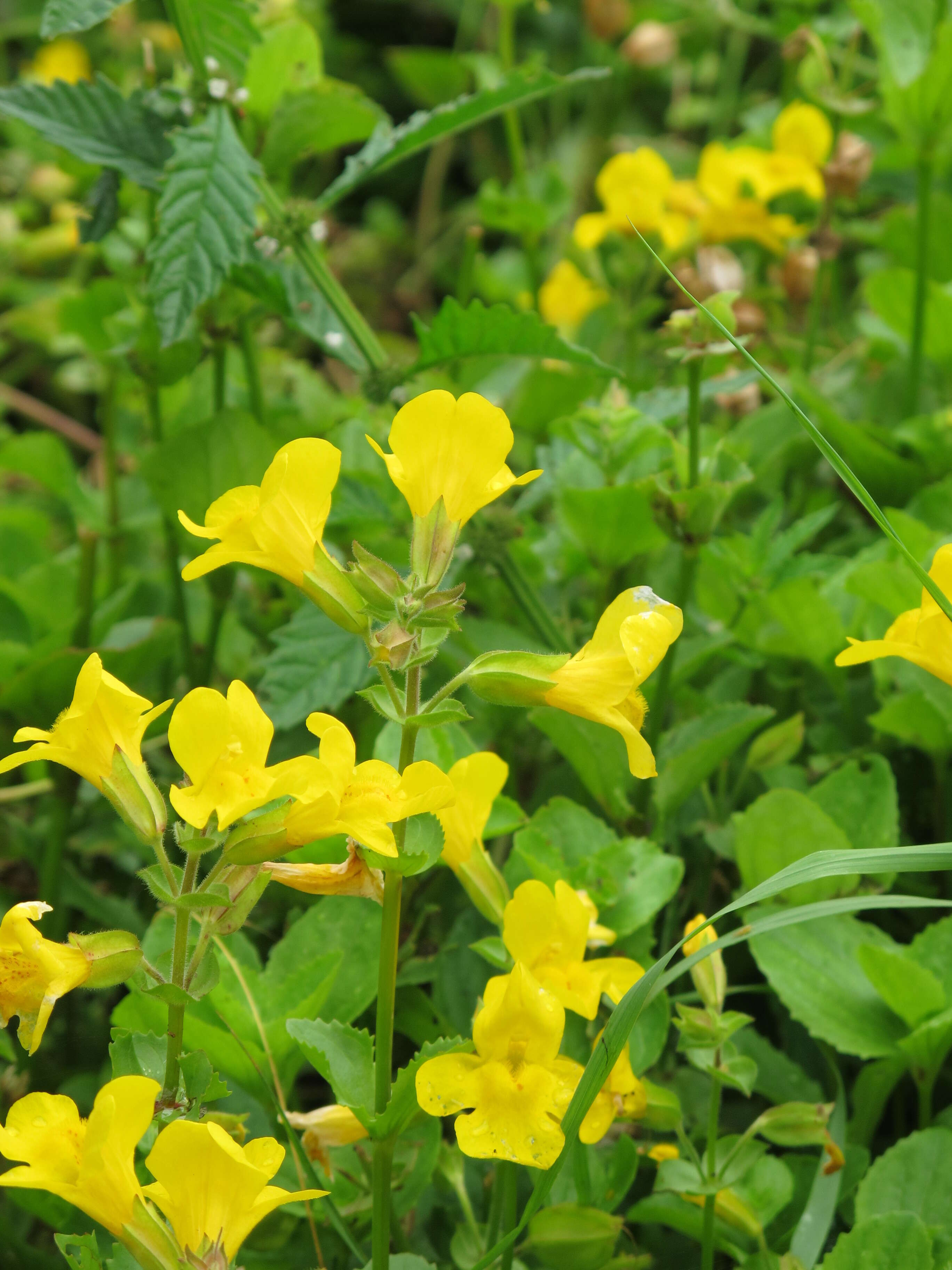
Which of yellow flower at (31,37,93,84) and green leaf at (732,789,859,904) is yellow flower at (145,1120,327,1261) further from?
yellow flower at (31,37,93,84)

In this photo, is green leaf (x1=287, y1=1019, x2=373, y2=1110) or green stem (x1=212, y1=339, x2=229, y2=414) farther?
green stem (x1=212, y1=339, x2=229, y2=414)

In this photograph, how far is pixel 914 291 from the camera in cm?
140

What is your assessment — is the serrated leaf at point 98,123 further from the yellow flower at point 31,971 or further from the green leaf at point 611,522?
the yellow flower at point 31,971

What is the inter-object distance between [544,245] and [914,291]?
3.66 feet

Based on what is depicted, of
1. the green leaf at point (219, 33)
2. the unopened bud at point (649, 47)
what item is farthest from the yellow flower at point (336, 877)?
the unopened bud at point (649, 47)

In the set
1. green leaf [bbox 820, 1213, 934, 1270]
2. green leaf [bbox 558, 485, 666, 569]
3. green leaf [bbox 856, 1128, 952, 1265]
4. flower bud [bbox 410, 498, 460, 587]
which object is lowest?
green leaf [bbox 856, 1128, 952, 1265]

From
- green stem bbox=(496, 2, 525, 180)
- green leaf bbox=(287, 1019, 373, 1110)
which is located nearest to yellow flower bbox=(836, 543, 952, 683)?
green leaf bbox=(287, 1019, 373, 1110)

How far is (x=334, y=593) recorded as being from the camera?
662mm

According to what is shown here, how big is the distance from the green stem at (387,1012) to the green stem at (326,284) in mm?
545

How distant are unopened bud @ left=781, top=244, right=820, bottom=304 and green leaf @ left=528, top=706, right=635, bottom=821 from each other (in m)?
0.89

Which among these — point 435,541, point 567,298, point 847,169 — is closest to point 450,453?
point 435,541

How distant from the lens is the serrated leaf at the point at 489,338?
3.35 feet

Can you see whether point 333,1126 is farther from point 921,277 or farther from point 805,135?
point 805,135

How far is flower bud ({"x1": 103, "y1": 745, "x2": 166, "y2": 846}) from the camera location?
64cm
